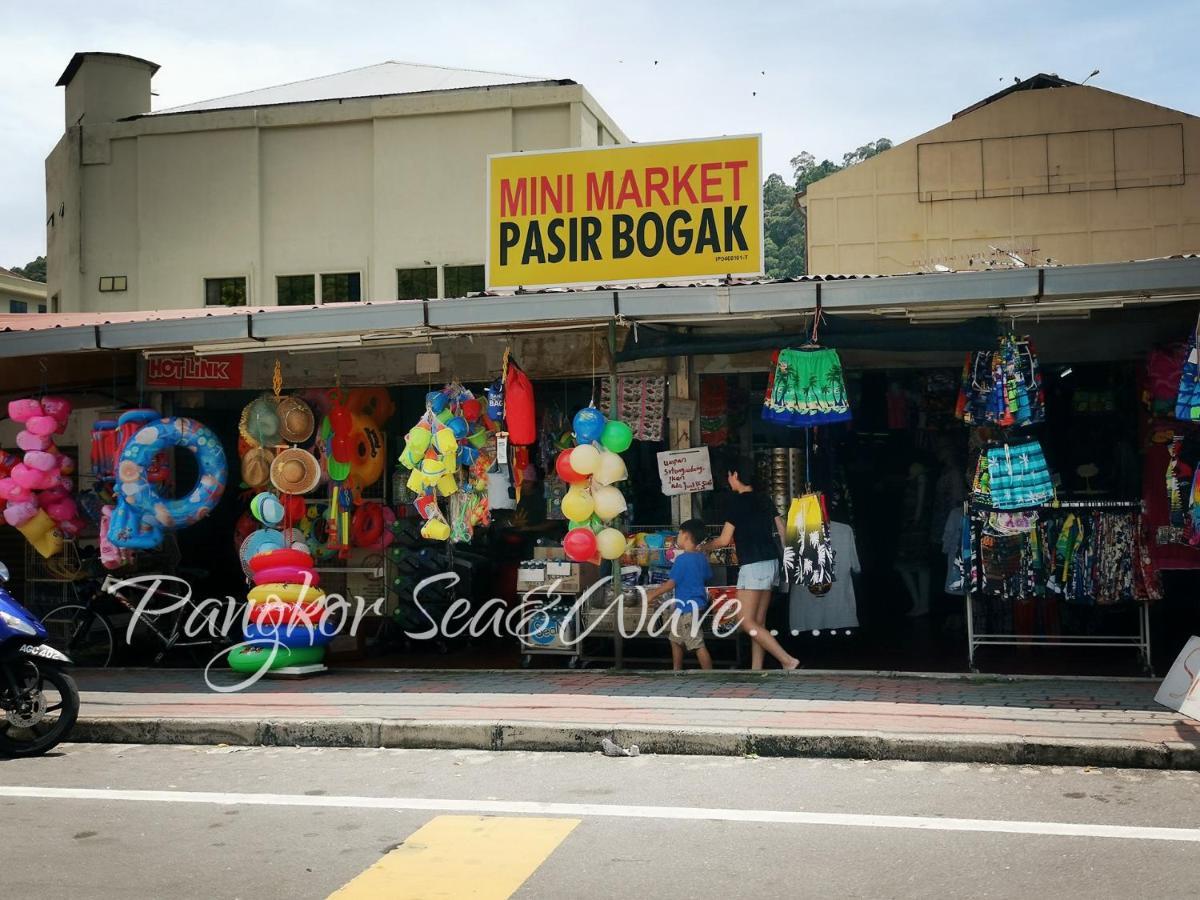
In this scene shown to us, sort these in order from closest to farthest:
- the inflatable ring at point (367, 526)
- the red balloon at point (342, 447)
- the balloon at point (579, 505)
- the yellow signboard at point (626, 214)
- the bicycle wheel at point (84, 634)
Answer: the balloon at point (579, 505), the yellow signboard at point (626, 214), the red balloon at point (342, 447), the bicycle wheel at point (84, 634), the inflatable ring at point (367, 526)

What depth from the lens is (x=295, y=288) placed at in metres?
21.5

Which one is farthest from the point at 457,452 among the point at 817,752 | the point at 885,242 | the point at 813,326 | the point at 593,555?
the point at 885,242

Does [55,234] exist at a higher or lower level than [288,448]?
higher

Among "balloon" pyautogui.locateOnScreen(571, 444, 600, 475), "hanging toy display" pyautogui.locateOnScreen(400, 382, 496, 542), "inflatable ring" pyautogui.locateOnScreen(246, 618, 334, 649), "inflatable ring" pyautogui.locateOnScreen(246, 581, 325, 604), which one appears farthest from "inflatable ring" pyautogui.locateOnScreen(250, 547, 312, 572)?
"balloon" pyautogui.locateOnScreen(571, 444, 600, 475)

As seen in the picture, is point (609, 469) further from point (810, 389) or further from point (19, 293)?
point (19, 293)

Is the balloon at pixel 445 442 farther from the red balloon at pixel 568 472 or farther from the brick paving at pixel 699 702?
the brick paving at pixel 699 702

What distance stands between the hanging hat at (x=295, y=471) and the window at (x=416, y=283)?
9.20m

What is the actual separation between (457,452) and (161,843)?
219 inches

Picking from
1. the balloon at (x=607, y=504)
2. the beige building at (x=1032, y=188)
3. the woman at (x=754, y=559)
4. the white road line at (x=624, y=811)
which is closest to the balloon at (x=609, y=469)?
the balloon at (x=607, y=504)

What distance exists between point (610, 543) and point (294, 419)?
139 inches

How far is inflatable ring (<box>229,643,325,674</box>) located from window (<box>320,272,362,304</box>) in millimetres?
10817

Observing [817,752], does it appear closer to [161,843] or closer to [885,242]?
[161,843]

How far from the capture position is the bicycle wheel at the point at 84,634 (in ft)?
41.5

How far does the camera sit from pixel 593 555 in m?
10.9
